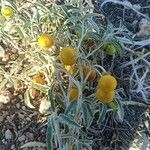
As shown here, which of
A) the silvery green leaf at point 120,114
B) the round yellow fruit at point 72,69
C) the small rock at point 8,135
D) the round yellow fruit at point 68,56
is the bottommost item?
the small rock at point 8,135

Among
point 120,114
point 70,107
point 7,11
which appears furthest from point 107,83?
point 7,11

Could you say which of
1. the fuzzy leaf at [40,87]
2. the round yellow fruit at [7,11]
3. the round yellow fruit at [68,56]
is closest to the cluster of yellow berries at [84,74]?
the round yellow fruit at [68,56]

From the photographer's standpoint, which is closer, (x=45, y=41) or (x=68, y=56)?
(x=68, y=56)

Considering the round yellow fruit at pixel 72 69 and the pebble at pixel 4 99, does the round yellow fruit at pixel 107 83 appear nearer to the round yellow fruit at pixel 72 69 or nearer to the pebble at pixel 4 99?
the round yellow fruit at pixel 72 69

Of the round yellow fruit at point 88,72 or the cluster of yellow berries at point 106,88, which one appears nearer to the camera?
the cluster of yellow berries at point 106,88

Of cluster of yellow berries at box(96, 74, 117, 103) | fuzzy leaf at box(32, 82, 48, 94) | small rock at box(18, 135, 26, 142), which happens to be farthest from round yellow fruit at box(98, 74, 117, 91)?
small rock at box(18, 135, 26, 142)

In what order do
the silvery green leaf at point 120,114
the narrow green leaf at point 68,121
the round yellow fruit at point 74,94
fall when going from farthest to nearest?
the silvery green leaf at point 120,114
the round yellow fruit at point 74,94
the narrow green leaf at point 68,121

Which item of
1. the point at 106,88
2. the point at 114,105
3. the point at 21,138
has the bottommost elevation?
the point at 21,138

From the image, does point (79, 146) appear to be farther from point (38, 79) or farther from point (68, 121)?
point (38, 79)

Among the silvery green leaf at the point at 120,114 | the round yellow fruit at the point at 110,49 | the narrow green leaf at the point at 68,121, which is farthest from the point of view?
the round yellow fruit at the point at 110,49

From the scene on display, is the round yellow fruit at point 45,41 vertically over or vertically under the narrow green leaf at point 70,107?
over
